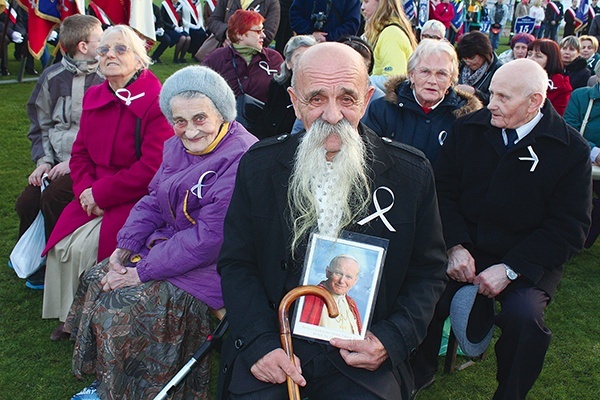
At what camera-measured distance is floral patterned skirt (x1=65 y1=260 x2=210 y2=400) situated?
9.25 ft

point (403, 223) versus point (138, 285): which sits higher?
point (403, 223)

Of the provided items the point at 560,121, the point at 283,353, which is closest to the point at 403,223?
the point at 283,353

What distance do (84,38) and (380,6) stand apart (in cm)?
255

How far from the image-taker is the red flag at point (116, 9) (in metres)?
6.38

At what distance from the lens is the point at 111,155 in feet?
12.1

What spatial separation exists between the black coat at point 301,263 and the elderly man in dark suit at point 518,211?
764mm

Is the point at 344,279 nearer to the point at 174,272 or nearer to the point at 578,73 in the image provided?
the point at 174,272

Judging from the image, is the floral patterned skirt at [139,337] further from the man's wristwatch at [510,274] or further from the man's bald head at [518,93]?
the man's bald head at [518,93]

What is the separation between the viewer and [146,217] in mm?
3195

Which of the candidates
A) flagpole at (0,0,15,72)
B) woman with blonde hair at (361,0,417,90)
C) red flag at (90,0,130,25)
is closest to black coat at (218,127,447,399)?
woman with blonde hair at (361,0,417,90)

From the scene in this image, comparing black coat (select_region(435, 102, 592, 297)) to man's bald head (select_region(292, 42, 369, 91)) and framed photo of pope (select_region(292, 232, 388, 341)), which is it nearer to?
framed photo of pope (select_region(292, 232, 388, 341))

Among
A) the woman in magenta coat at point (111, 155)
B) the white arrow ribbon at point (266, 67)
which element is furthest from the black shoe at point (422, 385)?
the white arrow ribbon at point (266, 67)

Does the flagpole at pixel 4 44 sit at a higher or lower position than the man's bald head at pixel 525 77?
lower

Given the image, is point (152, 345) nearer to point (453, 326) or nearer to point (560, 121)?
point (453, 326)
